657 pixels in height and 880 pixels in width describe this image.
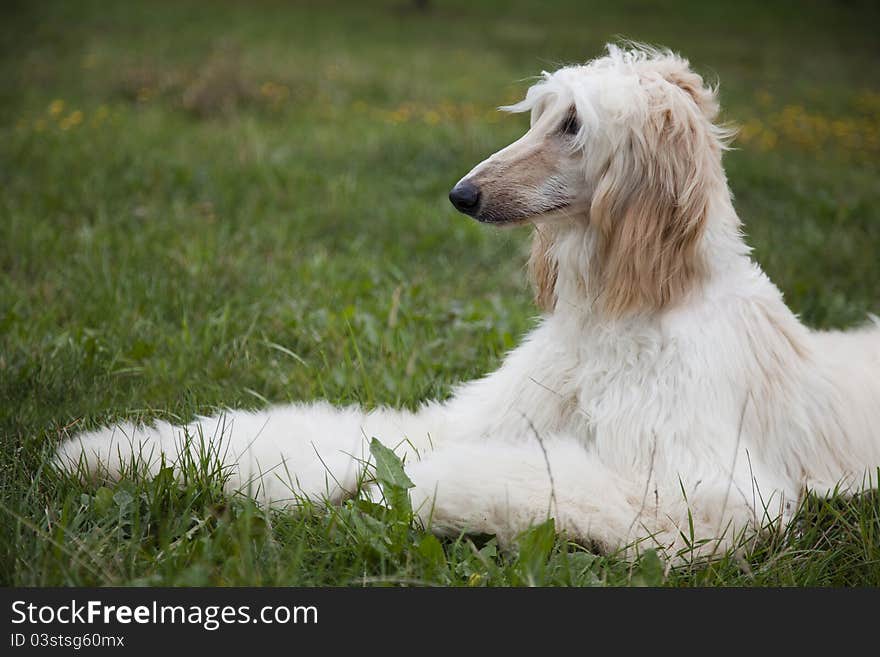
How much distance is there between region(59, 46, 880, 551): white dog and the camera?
8.39ft

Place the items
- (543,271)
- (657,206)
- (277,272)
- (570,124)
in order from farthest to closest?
1. (277,272)
2. (543,271)
3. (570,124)
4. (657,206)

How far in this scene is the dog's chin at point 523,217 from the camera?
9.13 ft

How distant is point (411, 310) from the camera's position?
4.70m

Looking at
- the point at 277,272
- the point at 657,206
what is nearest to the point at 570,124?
the point at 657,206

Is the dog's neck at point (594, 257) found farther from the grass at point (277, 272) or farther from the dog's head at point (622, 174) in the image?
the grass at point (277, 272)

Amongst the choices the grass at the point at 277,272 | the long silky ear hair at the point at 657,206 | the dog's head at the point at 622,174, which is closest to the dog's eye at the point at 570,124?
the dog's head at the point at 622,174

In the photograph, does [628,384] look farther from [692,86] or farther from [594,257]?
[692,86]

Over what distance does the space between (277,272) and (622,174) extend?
2788mm

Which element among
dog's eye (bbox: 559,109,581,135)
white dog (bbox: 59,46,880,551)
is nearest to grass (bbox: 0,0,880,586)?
white dog (bbox: 59,46,880,551)

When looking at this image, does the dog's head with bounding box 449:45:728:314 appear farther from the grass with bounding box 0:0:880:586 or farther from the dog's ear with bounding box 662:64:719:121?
the grass with bounding box 0:0:880:586

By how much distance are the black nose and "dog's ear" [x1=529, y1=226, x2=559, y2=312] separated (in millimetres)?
323

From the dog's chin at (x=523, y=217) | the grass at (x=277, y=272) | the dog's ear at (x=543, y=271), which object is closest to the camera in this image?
the grass at (x=277, y=272)

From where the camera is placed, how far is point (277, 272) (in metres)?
4.99

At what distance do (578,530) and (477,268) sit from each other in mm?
3326
